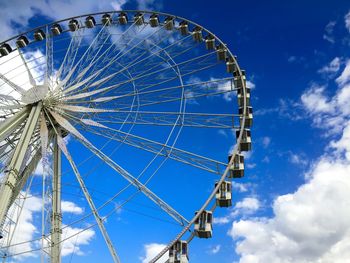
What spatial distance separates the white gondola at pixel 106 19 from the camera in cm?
2635

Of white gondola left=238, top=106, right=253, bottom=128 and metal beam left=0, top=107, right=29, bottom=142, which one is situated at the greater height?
white gondola left=238, top=106, right=253, bottom=128

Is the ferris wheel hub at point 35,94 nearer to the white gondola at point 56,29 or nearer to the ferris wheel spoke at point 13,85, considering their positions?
the ferris wheel spoke at point 13,85

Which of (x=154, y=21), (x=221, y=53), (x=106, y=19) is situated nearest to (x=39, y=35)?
(x=106, y=19)

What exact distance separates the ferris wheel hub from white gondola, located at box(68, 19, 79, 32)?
7.00 metres

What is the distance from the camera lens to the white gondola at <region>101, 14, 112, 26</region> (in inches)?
1038

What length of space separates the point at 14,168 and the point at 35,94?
5.10m

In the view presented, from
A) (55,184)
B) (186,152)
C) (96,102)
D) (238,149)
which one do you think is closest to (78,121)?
(96,102)

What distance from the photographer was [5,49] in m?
25.3

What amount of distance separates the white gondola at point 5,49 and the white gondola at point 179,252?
52.8ft

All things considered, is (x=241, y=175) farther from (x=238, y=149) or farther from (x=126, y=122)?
(x=126, y=122)

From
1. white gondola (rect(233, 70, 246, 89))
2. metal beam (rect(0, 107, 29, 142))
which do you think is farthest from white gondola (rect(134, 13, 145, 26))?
metal beam (rect(0, 107, 29, 142))

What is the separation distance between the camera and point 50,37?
26.0m

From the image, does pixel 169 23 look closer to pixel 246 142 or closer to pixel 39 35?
pixel 39 35

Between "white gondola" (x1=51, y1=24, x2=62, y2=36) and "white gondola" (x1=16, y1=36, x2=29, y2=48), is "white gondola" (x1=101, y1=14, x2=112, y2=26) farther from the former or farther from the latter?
"white gondola" (x1=16, y1=36, x2=29, y2=48)
